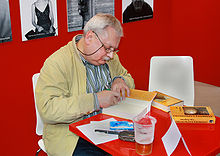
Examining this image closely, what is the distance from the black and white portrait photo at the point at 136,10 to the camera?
3.53m

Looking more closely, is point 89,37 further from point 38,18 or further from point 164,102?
point 38,18

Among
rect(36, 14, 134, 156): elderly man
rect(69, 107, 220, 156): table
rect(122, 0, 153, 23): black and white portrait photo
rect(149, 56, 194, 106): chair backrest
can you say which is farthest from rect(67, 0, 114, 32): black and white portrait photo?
rect(69, 107, 220, 156): table

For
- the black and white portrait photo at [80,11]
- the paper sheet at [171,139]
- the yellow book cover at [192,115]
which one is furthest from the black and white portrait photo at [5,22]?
the paper sheet at [171,139]

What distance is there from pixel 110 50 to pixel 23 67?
3.26ft

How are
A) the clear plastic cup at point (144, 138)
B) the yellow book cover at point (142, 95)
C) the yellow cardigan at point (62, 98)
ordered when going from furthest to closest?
1. the yellow book cover at point (142, 95)
2. the yellow cardigan at point (62, 98)
3. the clear plastic cup at point (144, 138)

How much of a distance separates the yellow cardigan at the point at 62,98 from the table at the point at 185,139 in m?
0.10

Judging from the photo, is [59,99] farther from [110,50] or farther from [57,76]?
[110,50]

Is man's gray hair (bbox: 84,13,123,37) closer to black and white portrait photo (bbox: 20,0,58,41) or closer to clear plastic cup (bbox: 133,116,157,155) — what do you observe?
clear plastic cup (bbox: 133,116,157,155)

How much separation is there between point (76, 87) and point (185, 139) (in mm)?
747

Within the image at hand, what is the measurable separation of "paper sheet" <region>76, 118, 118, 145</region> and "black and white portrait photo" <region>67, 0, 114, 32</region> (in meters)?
1.39

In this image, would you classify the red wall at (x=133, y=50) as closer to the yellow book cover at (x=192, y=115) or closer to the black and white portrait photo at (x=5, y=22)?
the black and white portrait photo at (x=5, y=22)

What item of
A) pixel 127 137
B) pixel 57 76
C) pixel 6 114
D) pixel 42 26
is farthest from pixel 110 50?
pixel 6 114

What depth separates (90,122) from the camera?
70.7 inches

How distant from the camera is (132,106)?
1.96 metres
